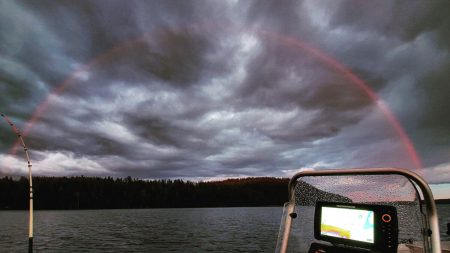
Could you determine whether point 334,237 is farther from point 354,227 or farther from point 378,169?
point 378,169

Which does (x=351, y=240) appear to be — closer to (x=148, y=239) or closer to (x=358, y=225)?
(x=358, y=225)

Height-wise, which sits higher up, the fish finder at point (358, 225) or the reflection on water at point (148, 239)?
the fish finder at point (358, 225)

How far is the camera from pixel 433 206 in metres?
3.09

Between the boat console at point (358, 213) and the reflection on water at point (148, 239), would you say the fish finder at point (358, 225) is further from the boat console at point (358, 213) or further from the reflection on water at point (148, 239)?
the reflection on water at point (148, 239)

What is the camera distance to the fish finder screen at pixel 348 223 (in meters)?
3.12

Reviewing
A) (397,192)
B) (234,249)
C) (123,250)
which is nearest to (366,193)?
(397,192)

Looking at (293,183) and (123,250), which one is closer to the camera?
(293,183)

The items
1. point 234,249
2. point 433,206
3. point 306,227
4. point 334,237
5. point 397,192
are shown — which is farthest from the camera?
point 234,249

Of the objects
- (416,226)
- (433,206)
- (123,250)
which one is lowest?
(123,250)

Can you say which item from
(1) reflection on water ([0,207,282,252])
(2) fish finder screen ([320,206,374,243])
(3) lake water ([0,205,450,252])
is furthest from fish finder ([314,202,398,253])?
(1) reflection on water ([0,207,282,252])

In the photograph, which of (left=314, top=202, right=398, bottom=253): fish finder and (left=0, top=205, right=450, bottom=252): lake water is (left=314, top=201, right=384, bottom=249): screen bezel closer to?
(left=314, top=202, right=398, bottom=253): fish finder

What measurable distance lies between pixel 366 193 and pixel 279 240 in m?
1.25

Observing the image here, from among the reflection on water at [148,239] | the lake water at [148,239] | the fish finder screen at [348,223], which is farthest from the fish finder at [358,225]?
the reflection on water at [148,239]

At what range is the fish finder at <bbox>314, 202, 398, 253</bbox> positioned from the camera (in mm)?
3002
